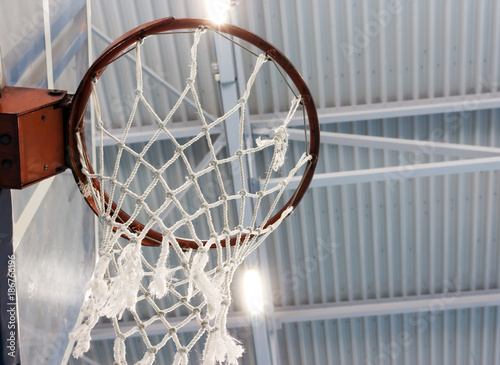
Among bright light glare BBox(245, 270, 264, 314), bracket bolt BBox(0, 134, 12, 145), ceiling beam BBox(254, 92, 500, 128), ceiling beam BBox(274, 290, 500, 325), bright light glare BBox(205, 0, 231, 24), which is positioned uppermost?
bright light glare BBox(205, 0, 231, 24)

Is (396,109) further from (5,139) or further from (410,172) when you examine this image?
(5,139)

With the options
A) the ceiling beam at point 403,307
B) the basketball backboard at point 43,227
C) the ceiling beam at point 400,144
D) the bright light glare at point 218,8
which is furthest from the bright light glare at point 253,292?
the basketball backboard at point 43,227

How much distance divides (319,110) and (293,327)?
2.42 m

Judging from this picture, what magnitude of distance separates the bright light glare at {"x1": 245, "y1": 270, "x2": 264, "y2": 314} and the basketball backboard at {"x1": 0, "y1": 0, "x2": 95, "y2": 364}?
8.04 feet

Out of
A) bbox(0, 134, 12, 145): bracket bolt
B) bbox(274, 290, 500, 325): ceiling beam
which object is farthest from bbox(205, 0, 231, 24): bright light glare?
bbox(274, 290, 500, 325): ceiling beam

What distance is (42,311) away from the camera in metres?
2.61

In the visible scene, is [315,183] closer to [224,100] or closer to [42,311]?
[224,100]

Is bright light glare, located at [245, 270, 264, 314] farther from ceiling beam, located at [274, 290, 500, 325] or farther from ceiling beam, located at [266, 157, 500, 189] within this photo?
ceiling beam, located at [266, 157, 500, 189]

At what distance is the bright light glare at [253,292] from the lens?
546 centimetres

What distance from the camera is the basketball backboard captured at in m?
2.27

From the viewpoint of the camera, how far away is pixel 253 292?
5504 millimetres

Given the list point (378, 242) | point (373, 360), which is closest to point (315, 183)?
point (378, 242)

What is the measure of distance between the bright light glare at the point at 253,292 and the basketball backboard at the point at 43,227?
96.4 inches

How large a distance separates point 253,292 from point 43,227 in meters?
3.11
